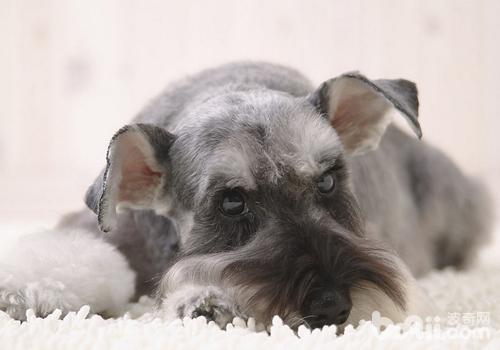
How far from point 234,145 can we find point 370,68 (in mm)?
3947

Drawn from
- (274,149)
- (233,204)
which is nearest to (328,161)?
(274,149)

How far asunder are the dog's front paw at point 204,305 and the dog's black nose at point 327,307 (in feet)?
0.59

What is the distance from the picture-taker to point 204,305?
1915 mm

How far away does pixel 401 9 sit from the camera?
589 centimetres

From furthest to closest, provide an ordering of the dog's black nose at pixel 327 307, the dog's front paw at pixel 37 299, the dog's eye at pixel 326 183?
the dog's eye at pixel 326 183 → the dog's front paw at pixel 37 299 → the dog's black nose at pixel 327 307

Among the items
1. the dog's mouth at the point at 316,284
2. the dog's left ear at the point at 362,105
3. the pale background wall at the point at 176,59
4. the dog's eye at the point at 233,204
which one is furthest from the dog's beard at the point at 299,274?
the pale background wall at the point at 176,59

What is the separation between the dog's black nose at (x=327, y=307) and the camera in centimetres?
178

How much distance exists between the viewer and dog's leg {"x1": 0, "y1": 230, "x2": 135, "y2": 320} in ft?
6.81

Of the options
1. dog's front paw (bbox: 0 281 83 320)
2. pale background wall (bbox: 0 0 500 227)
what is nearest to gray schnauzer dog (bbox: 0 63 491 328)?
dog's front paw (bbox: 0 281 83 320)

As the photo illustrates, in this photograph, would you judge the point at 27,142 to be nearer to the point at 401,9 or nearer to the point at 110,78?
the point at 110,78

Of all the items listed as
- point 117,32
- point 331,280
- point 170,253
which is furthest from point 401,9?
point 331,280

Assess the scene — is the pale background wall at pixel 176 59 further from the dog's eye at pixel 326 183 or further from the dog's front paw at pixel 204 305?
the dog's front paw at pixel 204 305

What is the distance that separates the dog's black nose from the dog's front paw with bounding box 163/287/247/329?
0.59 feet

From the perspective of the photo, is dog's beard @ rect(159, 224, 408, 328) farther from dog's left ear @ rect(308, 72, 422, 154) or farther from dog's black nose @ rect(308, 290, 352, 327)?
dog's left ear @ rect(308, 72, 422, 154)
